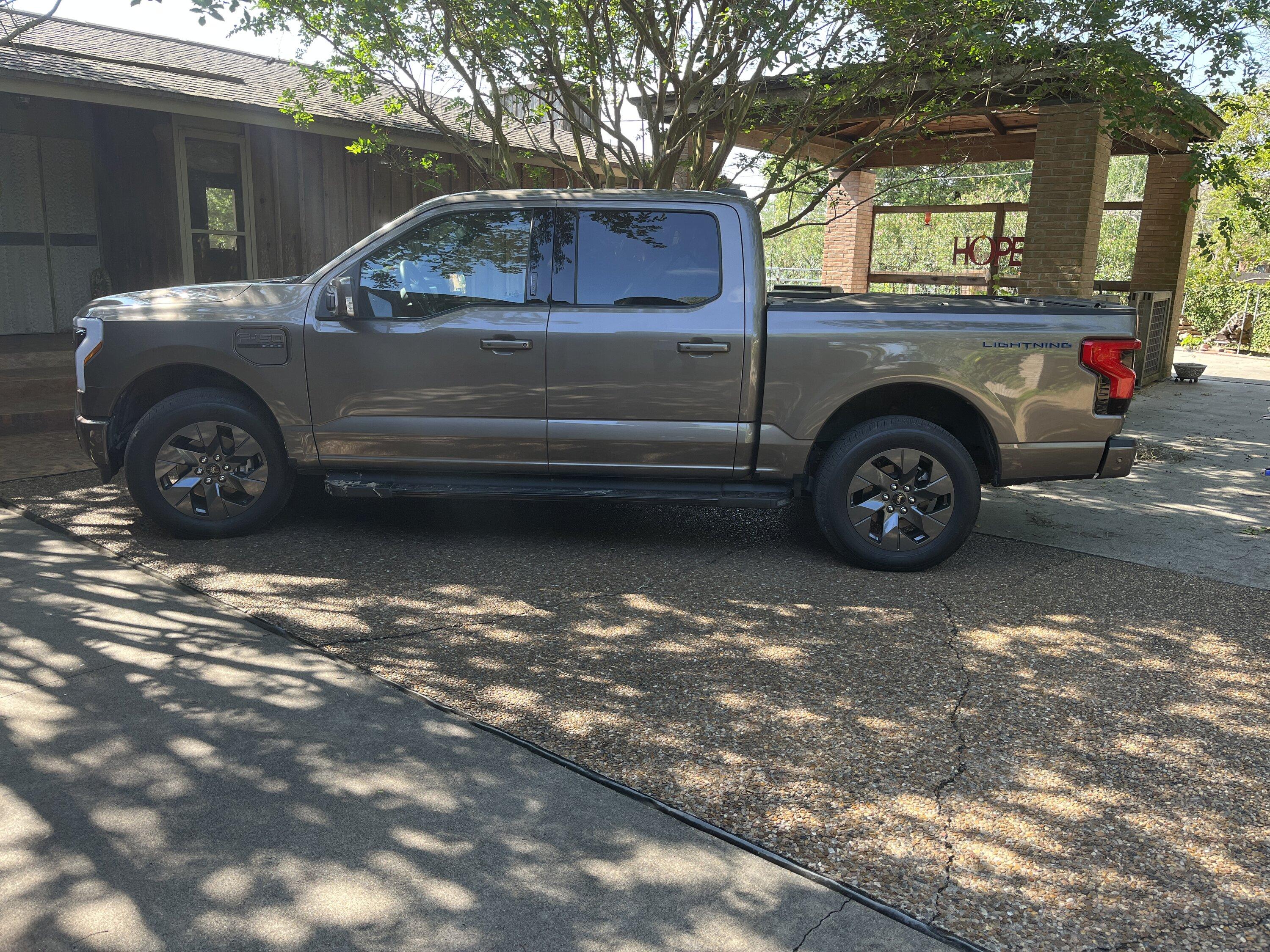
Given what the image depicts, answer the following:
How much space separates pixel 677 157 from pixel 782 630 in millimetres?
5806

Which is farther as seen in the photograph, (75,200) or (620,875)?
(75,200)

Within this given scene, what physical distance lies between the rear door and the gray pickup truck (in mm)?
13

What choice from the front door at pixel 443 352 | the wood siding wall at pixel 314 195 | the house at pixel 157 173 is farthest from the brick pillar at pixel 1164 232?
the front door at pixel 443 352

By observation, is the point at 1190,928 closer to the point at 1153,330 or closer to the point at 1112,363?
the point at 1112,363

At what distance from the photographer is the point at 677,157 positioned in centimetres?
927

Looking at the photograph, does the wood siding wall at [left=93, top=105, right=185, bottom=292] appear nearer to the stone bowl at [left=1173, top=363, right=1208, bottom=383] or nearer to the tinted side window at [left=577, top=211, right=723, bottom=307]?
the tinted side window at [left=577, top=211, right=723, bottom=307]

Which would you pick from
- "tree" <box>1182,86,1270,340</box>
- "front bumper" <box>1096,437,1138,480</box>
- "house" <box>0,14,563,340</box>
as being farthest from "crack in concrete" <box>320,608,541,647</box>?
"tree" <box>1182,86,1270,340</box>

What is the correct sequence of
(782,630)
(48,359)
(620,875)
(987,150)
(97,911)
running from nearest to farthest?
(97,911)
(620,875)
(782,630)
(48,359)
(987,150)

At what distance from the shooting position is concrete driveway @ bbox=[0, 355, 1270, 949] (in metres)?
3.00

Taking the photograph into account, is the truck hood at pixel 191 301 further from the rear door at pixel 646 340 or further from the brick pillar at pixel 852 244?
the brick pillar at pixel 852 244

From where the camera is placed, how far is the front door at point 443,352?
5.68 metres

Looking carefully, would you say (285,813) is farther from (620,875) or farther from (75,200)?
(75,200)

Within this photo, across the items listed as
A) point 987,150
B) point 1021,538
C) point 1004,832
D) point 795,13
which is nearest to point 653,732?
point 1004,832

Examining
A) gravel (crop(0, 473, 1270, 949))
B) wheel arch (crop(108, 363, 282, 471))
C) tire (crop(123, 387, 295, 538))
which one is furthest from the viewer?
wheel arch (crop(108, 363, 282, 471))
